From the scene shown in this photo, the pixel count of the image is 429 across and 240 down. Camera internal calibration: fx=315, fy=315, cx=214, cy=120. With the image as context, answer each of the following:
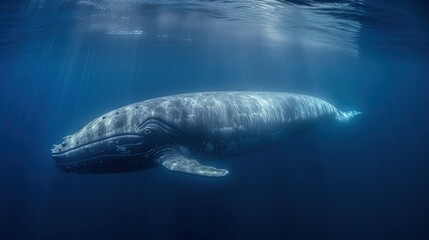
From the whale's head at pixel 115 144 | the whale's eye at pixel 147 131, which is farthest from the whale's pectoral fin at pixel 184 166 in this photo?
the whale's eye at pixel 147 131

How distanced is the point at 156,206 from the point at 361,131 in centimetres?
2189

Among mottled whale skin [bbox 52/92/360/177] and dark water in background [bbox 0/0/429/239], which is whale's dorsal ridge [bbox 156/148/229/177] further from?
dark water in background [bbox 0/0/429/239]

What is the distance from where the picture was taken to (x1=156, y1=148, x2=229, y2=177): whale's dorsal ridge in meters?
6.57

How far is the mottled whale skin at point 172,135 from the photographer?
7340 mm

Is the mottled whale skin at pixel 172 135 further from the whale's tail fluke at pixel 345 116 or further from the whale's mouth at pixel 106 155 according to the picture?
the whale's tail fluke at pixel 345 116

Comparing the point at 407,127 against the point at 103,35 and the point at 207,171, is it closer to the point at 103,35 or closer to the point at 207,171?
the point at 103,35

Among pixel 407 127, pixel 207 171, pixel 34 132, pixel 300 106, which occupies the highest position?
pixel 300 106

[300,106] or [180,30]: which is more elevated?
[180,30]

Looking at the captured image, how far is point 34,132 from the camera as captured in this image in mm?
41688

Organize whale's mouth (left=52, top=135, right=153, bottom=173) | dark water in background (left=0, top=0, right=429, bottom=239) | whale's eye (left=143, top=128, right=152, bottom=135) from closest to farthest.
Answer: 1. whale's mouth (left=52, top=135, right=153, bottom=173)
2. whale's eye (left=143, top=128, right=152, bottom=135)
3. dark water in background (left=0, top=0, right=429, bottom=239)

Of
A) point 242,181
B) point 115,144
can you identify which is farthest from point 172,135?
point 242,181

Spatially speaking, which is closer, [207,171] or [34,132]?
[207,171]

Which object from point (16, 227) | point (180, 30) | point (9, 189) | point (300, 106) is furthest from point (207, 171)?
point (180, 30)

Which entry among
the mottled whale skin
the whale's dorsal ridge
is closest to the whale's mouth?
the mottled whale skin
